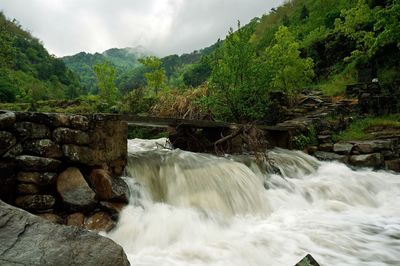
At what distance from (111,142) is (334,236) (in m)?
3.85

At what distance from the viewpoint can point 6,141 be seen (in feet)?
13.9

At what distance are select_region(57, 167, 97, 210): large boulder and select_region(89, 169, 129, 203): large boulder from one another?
0.19 m

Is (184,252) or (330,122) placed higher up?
(330,122)

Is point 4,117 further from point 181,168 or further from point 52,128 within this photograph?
point 181,168

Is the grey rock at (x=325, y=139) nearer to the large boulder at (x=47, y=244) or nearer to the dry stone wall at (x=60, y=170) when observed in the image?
the dry stone wall at (x=60, y=170)

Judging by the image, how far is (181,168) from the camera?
652 centimetres

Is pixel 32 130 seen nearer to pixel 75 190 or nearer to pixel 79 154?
pixel 79 154

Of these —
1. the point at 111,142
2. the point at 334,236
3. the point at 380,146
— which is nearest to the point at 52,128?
the point at 111,142

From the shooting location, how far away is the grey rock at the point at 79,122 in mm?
4922

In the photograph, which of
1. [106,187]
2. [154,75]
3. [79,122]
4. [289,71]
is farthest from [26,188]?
[154,75]

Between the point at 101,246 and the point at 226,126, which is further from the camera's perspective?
the point at 226,126

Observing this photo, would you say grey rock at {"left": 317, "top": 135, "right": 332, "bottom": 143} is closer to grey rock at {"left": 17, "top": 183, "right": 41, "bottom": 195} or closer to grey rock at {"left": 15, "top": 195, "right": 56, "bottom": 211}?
grey rock at {"left": 15, "top": 195, "right": 56, "bottom": 211}

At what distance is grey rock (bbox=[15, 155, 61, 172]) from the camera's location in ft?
14.3

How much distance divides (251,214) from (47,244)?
13.2 feet
